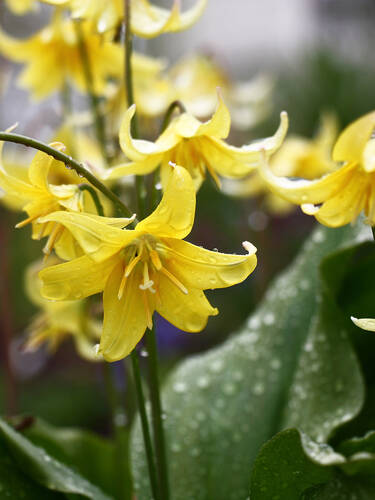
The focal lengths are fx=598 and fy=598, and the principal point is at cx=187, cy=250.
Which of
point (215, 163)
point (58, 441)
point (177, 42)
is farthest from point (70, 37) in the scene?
point (177, 42)

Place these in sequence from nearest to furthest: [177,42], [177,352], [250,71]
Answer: [177,352] < [250,71] < [177,42]

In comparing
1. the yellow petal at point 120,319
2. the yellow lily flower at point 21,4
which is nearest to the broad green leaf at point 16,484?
the yellow petal at point 120,319

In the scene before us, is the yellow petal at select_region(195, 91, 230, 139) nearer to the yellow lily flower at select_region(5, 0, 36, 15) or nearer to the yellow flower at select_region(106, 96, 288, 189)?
the yellow flower at select_region(106, 96, 288, 189)

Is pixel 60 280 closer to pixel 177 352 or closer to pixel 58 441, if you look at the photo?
pixel 58 441

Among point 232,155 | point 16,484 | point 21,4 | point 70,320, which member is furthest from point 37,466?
point 21,4

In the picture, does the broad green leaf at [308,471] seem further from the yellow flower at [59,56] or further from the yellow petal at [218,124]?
the yellow flower at [59,56]

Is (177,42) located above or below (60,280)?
below

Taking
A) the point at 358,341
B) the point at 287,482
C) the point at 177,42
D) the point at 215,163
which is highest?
the point at 215,163
